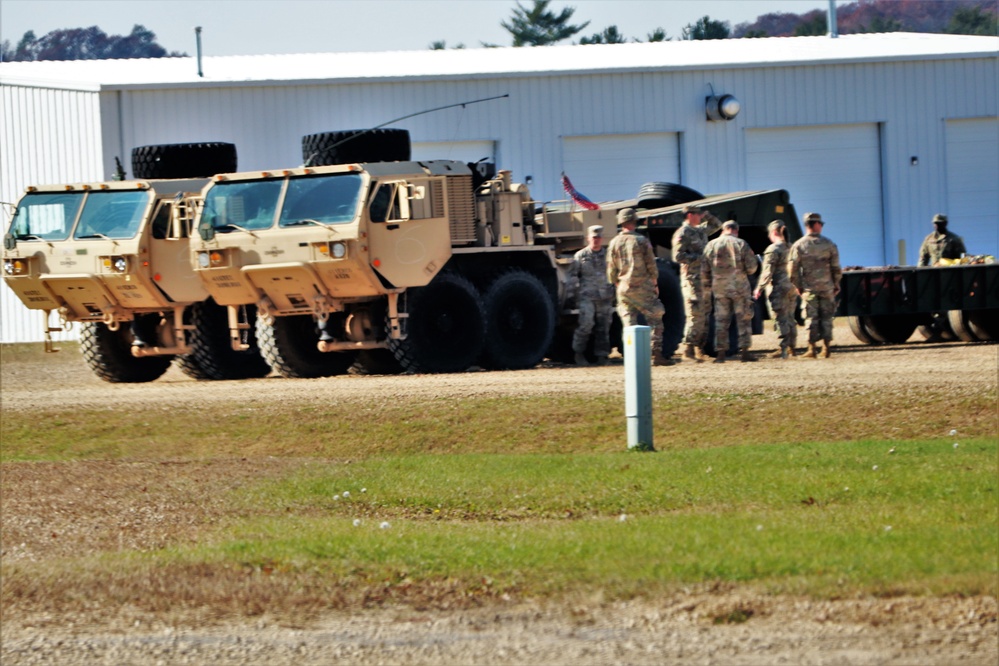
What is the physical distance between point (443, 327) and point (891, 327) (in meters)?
8.07

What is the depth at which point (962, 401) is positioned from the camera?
14.1m

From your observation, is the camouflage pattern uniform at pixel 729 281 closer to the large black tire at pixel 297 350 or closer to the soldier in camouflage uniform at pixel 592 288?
the soldier in camouflage uniform at pixel 592 288

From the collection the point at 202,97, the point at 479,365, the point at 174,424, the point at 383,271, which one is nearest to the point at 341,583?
the point at 174,424

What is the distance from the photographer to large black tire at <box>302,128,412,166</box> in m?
19.9

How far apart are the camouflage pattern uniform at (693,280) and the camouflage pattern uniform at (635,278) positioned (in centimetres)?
128

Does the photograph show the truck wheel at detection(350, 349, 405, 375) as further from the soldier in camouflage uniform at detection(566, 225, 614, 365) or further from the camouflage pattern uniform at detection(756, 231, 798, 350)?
the camouflage pattern uniform at detection(756, 231, 798, 350)

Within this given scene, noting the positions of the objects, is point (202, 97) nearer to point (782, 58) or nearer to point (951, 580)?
point (782, 58)

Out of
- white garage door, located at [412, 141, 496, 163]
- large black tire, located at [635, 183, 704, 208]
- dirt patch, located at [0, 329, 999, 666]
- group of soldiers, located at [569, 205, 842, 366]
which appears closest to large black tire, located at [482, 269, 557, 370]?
group of soldiers, located at [569, 205, 842, 366]

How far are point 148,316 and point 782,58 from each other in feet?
62.6

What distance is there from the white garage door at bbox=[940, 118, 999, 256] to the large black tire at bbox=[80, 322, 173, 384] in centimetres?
2049

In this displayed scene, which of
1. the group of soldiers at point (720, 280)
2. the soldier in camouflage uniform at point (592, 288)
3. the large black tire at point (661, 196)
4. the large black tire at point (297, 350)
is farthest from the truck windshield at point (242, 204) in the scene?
the large black tire at point (661, 196)

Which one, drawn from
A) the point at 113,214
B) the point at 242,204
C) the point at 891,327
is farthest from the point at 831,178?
the point at 113,214

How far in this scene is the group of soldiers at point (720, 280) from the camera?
17.8 m

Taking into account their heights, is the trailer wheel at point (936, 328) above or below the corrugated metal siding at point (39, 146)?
below
